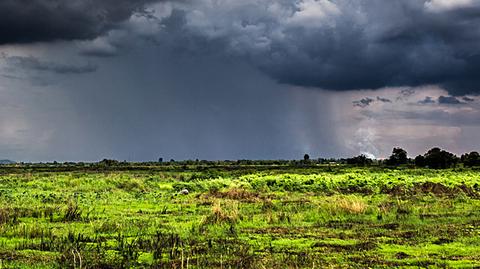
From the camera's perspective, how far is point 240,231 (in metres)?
22.7

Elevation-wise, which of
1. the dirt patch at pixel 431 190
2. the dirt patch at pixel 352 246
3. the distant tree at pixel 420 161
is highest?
the distant tree at pixel 420 161

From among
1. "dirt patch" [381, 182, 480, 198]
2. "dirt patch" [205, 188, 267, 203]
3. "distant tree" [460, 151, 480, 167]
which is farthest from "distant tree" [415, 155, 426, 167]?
"dirt patch" [205, 188, 267, 203]

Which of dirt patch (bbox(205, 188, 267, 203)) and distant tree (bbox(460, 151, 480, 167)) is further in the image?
distant tree (bbox(460, 151, 480, 167))

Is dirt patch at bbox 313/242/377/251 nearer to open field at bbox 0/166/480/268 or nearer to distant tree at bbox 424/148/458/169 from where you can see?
open field at bbox 0/166/480/268

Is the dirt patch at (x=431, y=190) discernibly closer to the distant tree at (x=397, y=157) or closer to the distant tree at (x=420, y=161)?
the distant tree at (x=420, y=161)

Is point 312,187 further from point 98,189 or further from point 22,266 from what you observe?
point 22,266

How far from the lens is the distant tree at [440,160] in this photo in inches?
4331

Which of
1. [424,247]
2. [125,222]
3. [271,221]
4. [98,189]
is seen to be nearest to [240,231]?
[271,221]

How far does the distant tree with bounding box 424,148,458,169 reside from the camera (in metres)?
110

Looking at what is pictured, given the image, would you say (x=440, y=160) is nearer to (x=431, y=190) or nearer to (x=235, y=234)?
(x=431, y=190)

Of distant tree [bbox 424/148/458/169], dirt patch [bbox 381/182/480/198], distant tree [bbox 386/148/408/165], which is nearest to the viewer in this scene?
dirt patch [bbox 381/182/480/198]

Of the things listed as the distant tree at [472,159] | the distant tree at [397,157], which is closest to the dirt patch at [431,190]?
the distant tree at [472,159]

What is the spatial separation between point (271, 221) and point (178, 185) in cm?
2764

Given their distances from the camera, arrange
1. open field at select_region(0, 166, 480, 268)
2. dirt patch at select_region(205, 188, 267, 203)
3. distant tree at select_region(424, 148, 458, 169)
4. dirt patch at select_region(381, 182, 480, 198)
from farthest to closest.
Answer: distant tree at select_region(424, 148, 458, 169) → dirt patch at select_region(381, 182, 480, 198) → dirt patch at select_region(205, 188, 267, 203) → open field at select_region(0, 166, 480, 268)
